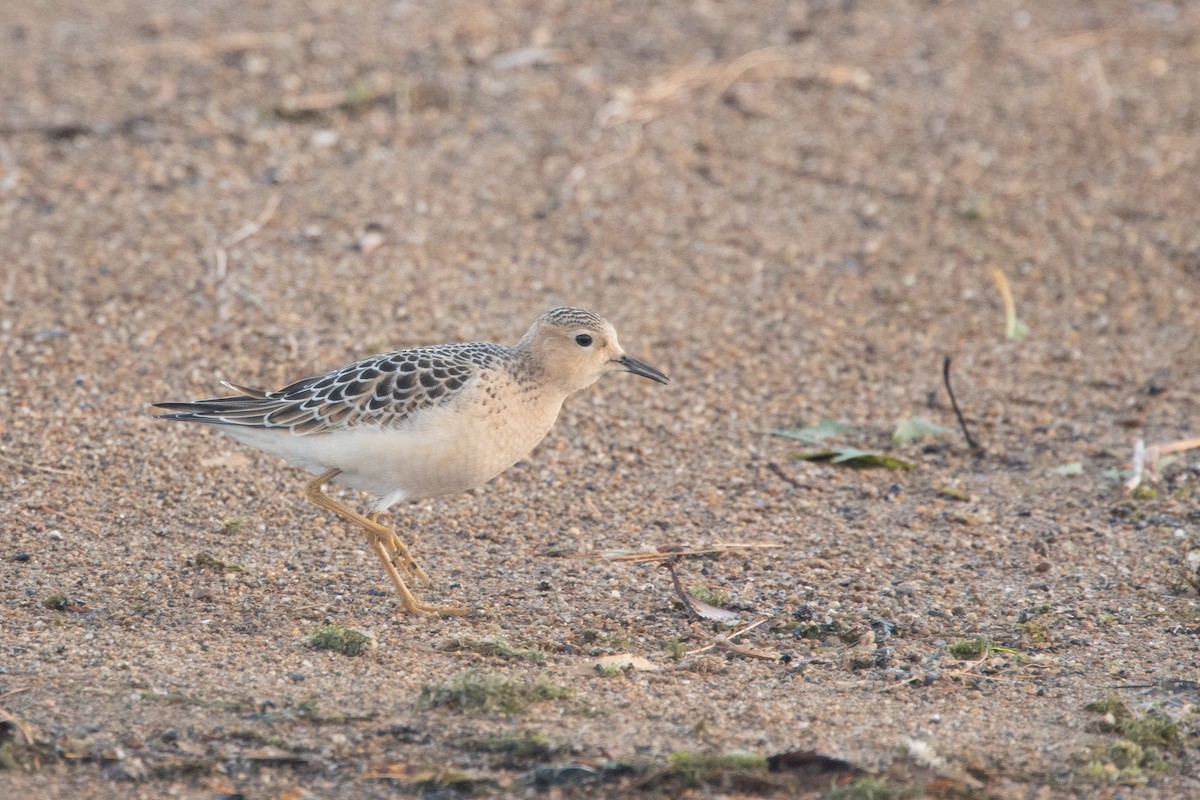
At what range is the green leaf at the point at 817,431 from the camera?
24.3 ft

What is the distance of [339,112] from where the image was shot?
10.2m

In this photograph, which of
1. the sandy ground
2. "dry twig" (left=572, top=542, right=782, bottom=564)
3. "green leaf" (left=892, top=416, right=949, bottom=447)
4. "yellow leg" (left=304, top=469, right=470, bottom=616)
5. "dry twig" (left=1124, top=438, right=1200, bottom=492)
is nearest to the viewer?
the sandy ground

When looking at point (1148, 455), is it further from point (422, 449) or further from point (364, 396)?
point (364, 396)

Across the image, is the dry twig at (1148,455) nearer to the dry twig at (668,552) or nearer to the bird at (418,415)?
the dry twig at (668,552)

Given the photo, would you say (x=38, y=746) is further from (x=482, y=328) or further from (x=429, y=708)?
(x=482, y=328)

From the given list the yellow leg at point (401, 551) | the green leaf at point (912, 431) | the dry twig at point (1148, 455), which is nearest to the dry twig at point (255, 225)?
the yellow leg at point (401, 551)

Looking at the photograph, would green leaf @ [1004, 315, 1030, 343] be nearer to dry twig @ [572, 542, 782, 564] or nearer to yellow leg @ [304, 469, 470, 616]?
dry twig @ [572, 542, 782, 564]

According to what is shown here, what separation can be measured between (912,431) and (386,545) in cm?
299

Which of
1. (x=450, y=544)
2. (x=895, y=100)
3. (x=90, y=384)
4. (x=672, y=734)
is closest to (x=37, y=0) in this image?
(x=90, y=384)

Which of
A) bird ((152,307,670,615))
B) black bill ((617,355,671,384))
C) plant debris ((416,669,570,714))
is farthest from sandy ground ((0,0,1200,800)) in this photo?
black bill ((617,355,671,384))

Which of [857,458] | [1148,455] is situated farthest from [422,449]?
[1148,455]

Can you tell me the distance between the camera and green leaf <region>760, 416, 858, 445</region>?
741 cm

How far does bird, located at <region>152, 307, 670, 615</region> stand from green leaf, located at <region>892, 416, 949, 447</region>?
72.3 inches

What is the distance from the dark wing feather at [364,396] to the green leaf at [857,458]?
78.0 inches
